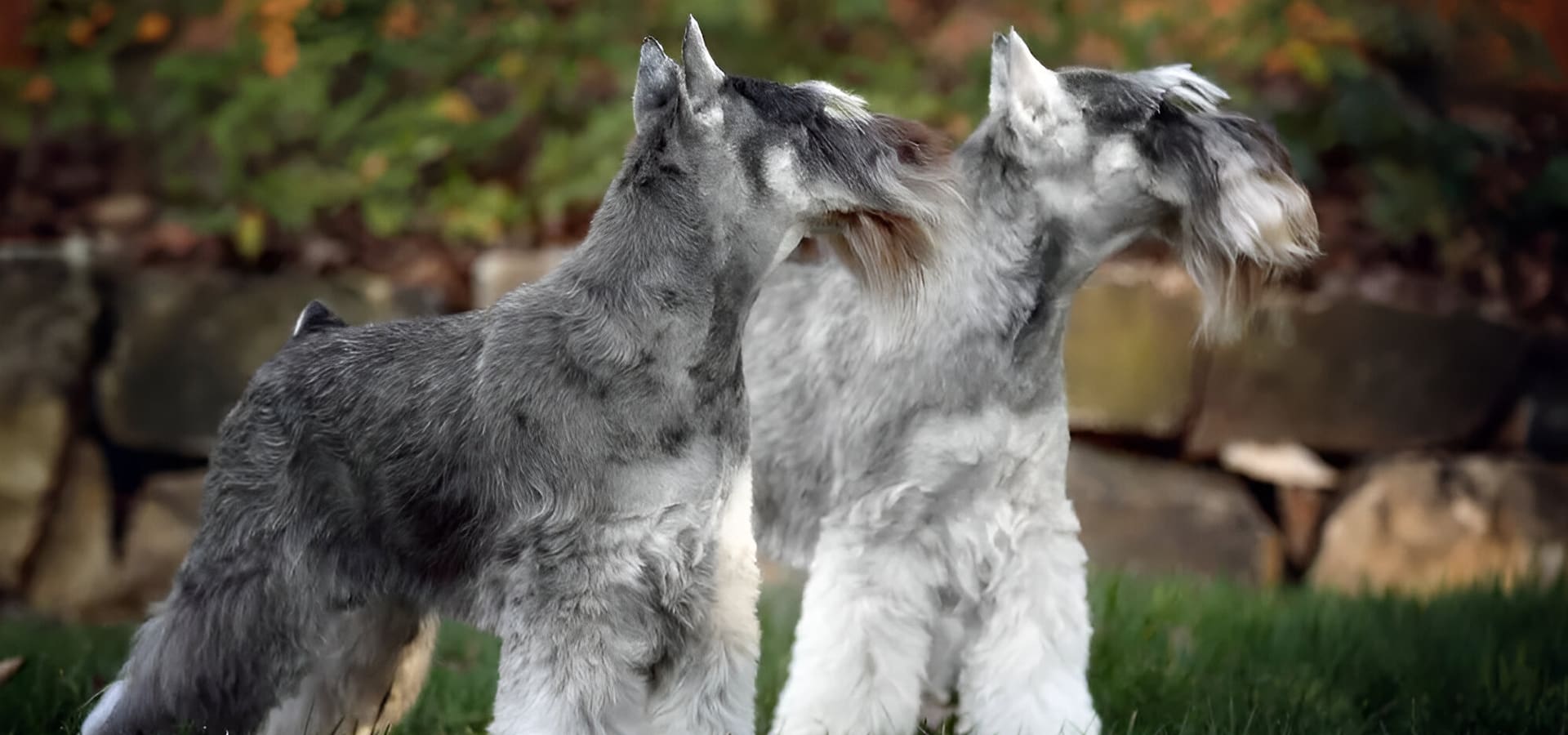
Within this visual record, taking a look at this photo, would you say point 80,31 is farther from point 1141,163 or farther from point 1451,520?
point 1451,520

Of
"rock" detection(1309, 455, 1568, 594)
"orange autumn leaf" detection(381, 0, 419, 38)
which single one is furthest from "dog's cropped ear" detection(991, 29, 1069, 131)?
"orange autumn leaf" detection(381, 0, 419, 38)

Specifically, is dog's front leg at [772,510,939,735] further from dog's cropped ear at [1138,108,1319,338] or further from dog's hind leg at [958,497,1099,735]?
dog's cropped ear at [1138,108,1319,338]

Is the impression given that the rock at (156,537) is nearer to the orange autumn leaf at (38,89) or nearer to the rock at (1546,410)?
the orange autumn leaf at (38,89)

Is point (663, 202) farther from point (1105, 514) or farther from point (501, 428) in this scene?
point (1105, 514)

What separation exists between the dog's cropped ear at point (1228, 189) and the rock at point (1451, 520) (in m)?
3.51

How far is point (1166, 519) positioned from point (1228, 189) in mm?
3454

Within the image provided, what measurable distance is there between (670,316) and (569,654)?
2.55ft

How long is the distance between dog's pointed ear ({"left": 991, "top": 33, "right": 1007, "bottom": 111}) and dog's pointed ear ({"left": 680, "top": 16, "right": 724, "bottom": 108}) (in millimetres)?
1157

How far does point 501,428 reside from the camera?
11.2 ft

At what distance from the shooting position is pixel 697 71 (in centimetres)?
347

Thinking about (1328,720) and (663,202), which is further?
(1328,720)

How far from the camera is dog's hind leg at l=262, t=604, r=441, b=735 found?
3.80m

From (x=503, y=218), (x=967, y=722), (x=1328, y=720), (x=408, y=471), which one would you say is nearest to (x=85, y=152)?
(x=503, y=218)

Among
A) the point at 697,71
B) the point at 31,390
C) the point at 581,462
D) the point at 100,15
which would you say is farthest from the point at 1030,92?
the point at 100,15
